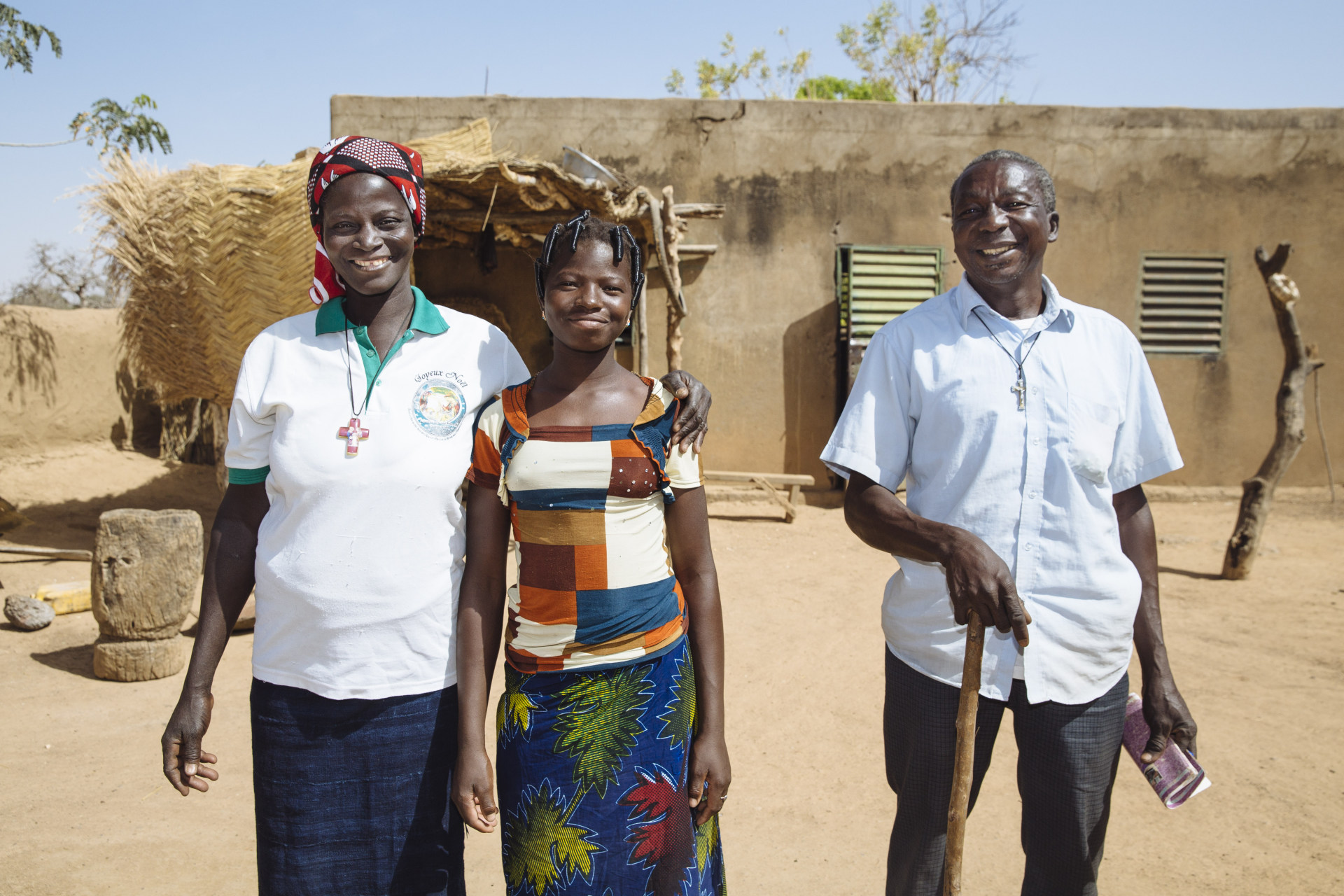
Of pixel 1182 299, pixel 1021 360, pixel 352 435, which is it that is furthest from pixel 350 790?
pixel 1182 299

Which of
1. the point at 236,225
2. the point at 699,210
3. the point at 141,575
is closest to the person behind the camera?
the point at 141,575

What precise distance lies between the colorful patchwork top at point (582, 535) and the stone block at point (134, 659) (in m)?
3.60

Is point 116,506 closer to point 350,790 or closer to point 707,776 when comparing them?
point 350,790

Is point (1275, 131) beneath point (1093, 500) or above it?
above

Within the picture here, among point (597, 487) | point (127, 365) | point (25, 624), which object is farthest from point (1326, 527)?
point (127, 365)

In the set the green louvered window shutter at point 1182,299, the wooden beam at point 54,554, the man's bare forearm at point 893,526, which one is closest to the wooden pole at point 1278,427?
the green louvered window shutter at point 1182,299

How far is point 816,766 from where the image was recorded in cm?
345

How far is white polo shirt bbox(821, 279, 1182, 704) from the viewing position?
1.76 m

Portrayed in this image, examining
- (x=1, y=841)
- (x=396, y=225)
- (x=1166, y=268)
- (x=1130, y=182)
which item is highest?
(x=1130, y=182)

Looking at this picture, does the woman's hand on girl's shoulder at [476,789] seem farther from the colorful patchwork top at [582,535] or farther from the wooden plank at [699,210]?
the wooden plank at [699,210]

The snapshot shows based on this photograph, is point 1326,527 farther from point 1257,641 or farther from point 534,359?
point 534,359

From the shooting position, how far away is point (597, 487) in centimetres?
159

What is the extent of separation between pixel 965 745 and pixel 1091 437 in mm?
656

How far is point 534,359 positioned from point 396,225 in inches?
262
